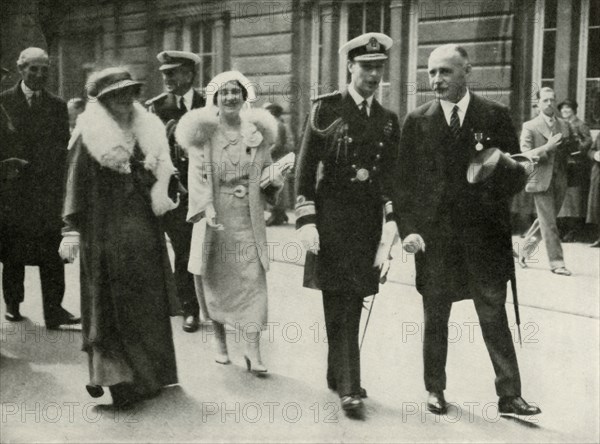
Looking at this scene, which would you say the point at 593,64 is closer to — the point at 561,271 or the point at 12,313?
the point at 561,271

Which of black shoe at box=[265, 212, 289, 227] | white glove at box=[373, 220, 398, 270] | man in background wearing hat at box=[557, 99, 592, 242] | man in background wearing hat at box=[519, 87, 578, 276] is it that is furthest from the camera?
man in background wearing hat at box=[557, 99, 592, 242]

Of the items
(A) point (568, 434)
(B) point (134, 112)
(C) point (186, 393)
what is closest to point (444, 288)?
(A) point (568, 434)

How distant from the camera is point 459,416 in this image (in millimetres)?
→ 3623

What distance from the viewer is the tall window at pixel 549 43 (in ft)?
13.7

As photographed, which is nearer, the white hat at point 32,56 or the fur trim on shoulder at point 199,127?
the fur trim on shoulder at point 199,127

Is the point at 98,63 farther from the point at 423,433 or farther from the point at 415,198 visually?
the point at 423,433

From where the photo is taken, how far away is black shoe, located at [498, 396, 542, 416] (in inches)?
140

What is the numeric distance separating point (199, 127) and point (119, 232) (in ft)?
2.65

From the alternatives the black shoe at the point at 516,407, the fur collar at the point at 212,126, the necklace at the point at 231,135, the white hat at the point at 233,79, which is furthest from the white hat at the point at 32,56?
the black shoe at the point at 516,407

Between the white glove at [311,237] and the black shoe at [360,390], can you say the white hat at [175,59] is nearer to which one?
the white glove at [311,237]

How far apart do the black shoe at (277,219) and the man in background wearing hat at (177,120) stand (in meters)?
1.17

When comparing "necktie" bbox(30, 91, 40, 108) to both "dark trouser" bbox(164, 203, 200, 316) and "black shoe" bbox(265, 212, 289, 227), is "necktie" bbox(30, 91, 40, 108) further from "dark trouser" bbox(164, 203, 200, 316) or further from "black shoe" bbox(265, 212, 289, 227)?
"black shoe" bbox(265, 212, 289, 227)

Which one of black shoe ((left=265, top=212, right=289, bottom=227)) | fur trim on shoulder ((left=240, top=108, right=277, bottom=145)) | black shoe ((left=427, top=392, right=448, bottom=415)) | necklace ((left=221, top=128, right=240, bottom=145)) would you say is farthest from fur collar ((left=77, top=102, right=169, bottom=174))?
black shoe ((left=265, top=212, right=289, bottom=227))

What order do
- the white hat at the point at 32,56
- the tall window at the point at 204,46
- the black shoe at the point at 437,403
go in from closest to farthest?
the black shoe at the point at 437,403 → the tall window at the point at 204,46 → the white hat at the point at 32,56
